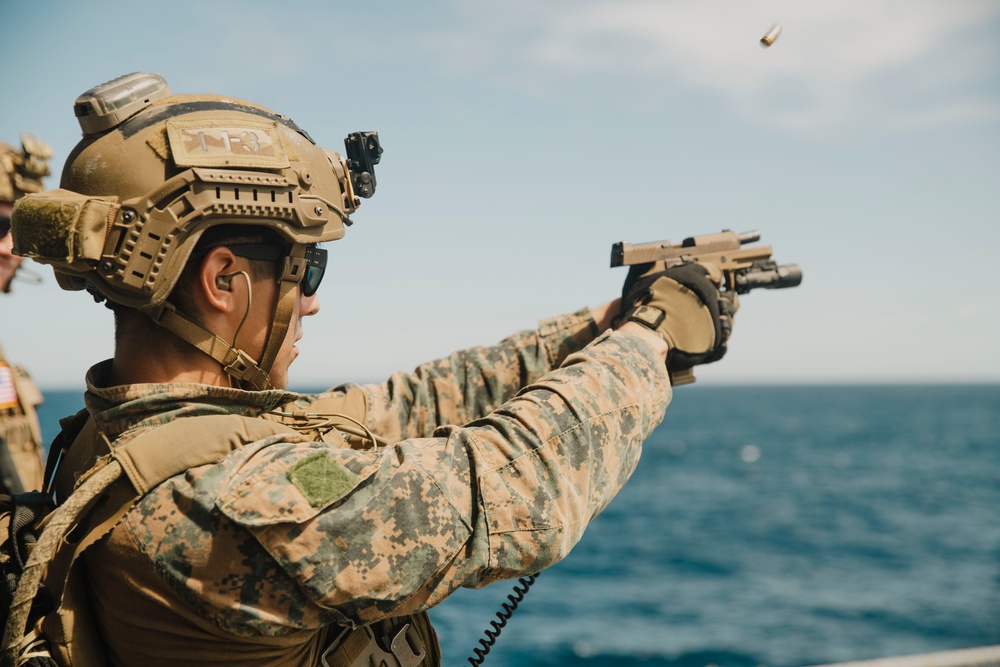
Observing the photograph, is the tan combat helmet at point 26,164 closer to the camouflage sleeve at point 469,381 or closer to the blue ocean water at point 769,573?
the camouflage sleeve at point 469,381

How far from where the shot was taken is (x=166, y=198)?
8.75 ft

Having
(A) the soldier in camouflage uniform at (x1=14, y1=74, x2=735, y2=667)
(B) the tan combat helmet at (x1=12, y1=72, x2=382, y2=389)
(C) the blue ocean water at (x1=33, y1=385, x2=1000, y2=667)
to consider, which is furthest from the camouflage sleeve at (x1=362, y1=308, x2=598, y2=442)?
(C) the blue ocean water at (x1=33, y1=385, x2=1000, y2=667)

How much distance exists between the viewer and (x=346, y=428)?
307 cm

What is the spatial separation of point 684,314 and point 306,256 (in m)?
1.56

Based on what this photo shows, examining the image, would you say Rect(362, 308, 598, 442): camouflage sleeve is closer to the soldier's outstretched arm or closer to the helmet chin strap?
the soldier's outstretched arm

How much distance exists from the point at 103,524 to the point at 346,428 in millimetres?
902

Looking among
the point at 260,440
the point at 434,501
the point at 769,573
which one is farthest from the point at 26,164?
the point at 769,573

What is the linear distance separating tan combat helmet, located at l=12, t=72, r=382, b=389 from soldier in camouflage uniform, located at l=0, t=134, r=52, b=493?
4.04m

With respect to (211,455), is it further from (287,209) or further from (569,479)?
(569,479)

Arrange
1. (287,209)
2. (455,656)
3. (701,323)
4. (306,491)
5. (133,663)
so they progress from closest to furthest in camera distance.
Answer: (306,491) → (133,663) → (287,209) → (701,323) → (455,656)

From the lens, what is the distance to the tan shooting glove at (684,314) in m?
3.48

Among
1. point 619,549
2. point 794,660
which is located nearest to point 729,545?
point 619,549

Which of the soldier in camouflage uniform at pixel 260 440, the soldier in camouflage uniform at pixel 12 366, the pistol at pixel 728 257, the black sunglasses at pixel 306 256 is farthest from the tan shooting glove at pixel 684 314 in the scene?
the soldier in camouflage uniform at pixel 12 366

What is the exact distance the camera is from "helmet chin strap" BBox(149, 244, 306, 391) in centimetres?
277
